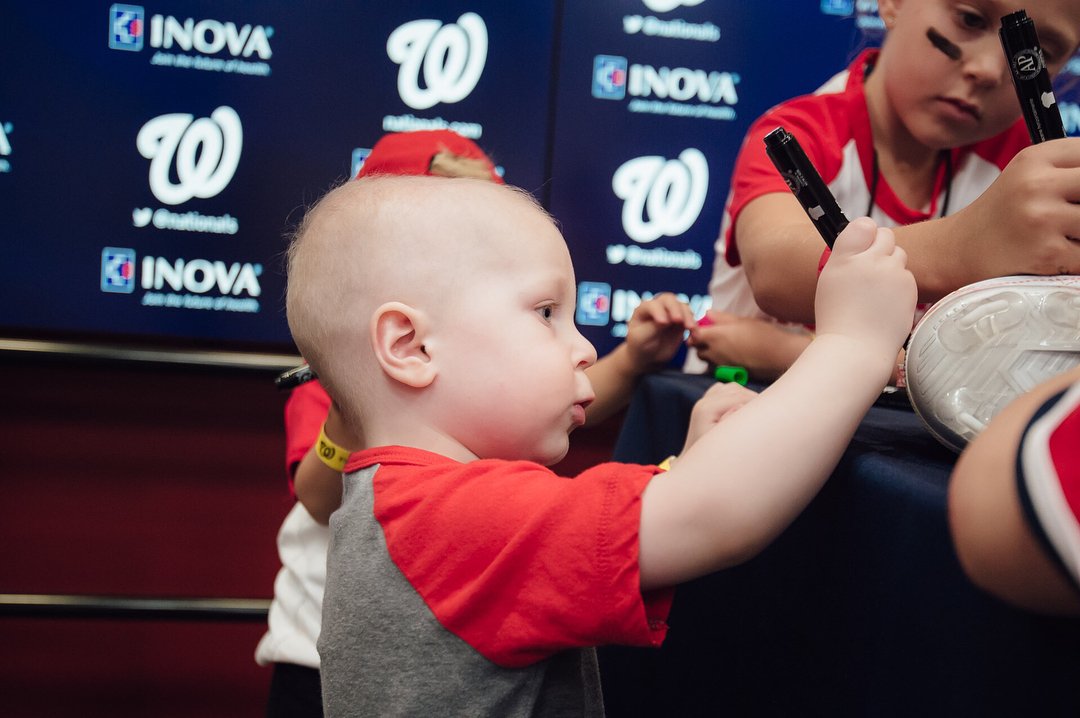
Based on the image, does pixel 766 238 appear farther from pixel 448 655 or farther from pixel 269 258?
pixel 269 258

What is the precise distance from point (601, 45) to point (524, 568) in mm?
1311

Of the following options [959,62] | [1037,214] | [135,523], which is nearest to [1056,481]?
[1037,214]

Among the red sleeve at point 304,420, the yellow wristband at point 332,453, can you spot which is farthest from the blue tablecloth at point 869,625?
the red sleeve at point 304,420

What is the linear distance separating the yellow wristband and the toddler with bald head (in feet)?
0.74

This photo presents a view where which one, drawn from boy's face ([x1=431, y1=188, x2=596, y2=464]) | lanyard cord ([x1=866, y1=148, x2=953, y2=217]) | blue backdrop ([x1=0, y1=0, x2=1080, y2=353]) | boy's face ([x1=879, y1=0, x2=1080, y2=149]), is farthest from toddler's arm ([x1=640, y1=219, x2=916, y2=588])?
blue backdrop ([x1=0, y1=0, x2=1080, y2=353])

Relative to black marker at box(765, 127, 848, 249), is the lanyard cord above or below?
below

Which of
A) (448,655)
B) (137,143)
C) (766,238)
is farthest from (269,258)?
(448,655)

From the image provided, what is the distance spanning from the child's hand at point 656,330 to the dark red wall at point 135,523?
2.59 ft

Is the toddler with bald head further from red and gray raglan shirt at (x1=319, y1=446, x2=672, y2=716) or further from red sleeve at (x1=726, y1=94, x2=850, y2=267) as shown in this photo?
red sleeve at (x1=726, y1=94, x2=850, y2=267)

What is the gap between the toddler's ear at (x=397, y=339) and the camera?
61 cm

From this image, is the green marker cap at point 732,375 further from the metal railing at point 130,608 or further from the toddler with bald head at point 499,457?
the metal railing at point 130,608

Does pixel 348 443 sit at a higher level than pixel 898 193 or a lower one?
lower

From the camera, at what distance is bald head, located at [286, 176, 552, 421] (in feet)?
2.04

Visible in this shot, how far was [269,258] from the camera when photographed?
1.58 m
